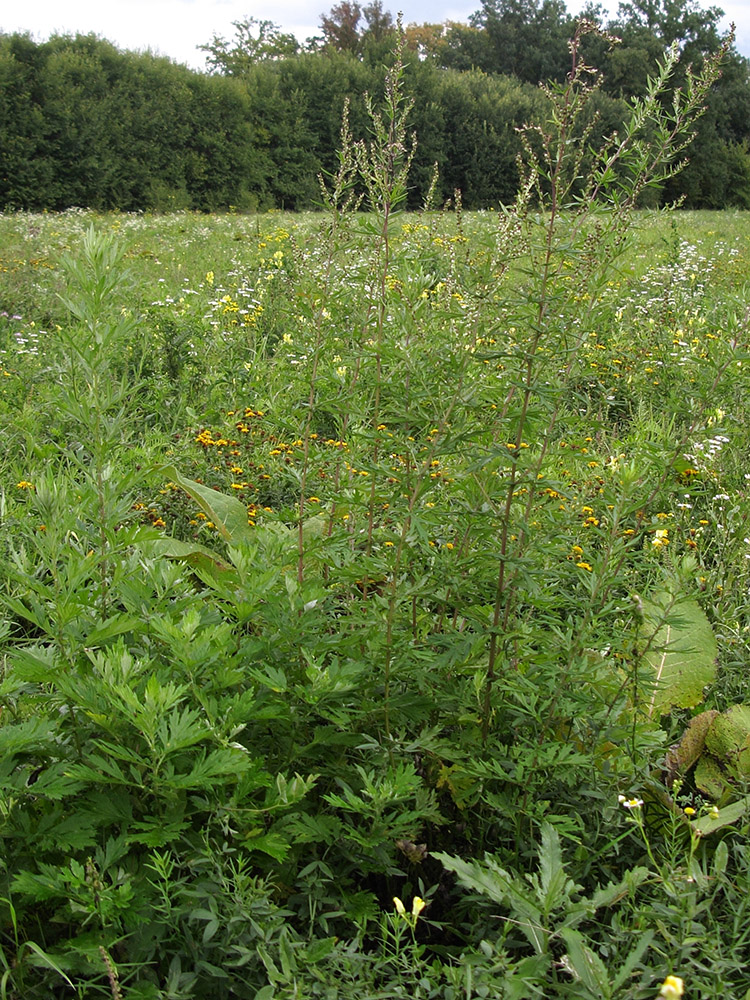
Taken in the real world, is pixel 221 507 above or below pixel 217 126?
below

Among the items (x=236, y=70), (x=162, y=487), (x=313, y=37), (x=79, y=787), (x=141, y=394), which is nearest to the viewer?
(x=79, y=787)

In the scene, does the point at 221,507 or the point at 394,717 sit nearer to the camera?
the point at 394,717

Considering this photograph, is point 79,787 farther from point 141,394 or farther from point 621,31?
point 621,31

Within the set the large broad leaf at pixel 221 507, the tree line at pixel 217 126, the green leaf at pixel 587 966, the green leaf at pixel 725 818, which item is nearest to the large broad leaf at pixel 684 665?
the green leaf at pixel 725 818

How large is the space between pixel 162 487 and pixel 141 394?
5.09 feet

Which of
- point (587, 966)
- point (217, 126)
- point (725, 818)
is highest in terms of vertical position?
point (217, 126)

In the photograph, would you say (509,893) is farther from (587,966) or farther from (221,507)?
(221,507)

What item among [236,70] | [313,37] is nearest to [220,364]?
[236,70]

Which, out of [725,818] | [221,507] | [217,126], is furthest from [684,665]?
[217,126]

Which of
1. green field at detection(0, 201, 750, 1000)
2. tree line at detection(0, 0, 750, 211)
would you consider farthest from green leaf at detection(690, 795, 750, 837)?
tree line at detection(0, 0, 750, 211)

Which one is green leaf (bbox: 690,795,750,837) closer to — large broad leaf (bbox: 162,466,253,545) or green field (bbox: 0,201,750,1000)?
green field (bbox: 0,201,750,1000)

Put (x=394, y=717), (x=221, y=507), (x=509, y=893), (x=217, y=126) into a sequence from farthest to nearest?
1. (x=217, y=126)
2. (x=221, y=507)
3. (x=394, y=717)
4. (x=509, y=893)

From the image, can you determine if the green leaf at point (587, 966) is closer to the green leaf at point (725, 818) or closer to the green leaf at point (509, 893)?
the green leaf at point (509, 893)

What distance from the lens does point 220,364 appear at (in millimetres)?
5254
